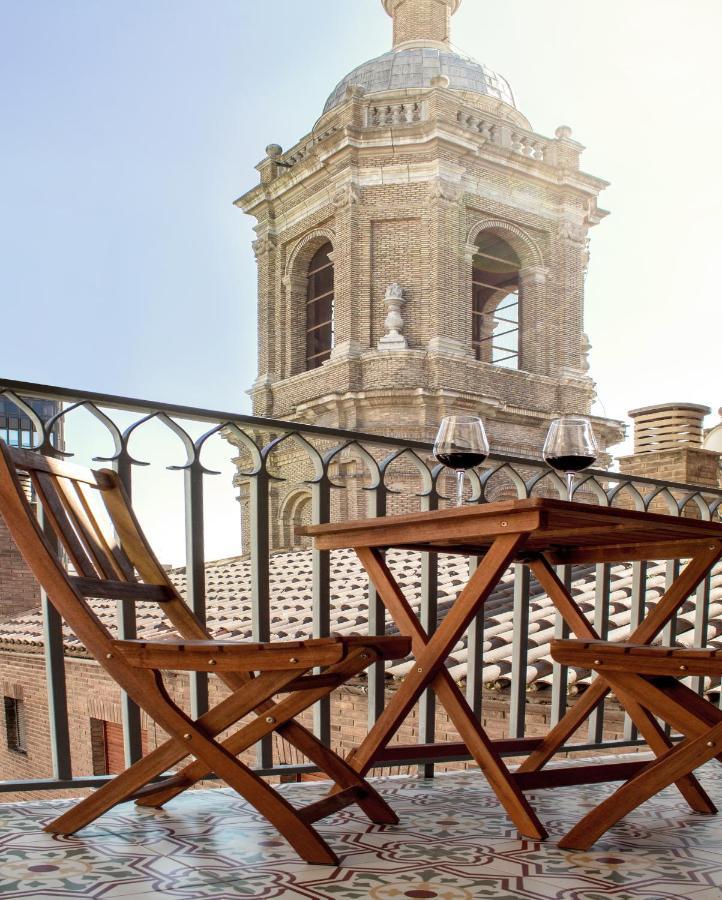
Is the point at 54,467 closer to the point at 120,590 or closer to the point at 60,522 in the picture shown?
the point at 60,522

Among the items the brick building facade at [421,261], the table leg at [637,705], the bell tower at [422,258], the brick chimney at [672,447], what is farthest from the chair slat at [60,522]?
the brick building facade at [421,261]

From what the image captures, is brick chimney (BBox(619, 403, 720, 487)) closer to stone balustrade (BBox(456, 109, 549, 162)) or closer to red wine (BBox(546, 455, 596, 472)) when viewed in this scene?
red wine (BBox(546, 455, 596, 472))

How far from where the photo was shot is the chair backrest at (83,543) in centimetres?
231

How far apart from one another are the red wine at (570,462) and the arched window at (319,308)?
20292mm

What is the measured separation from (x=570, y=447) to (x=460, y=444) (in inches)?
13.0

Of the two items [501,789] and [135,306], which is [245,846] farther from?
[135,306]

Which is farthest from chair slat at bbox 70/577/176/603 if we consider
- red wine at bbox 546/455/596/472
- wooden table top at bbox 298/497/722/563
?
red wine at bbox 546/455/596/472

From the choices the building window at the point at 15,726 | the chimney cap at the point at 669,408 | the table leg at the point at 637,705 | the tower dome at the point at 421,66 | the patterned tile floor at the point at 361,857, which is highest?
the tower dome at the point at 421,66

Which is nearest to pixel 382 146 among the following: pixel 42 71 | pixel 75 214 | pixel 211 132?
pixel 42 71

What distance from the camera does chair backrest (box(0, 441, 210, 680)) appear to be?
231cm

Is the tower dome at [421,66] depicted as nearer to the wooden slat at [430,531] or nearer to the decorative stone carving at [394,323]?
the decorative stone carving at [394,323]

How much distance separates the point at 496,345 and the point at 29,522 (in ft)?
72.3

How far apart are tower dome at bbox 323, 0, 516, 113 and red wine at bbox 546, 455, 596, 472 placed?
840 inches

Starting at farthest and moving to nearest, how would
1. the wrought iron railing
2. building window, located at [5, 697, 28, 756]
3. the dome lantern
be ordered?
the dome lantern
building window, located at [5, 697, 28, 756]
the wrought iron railing
